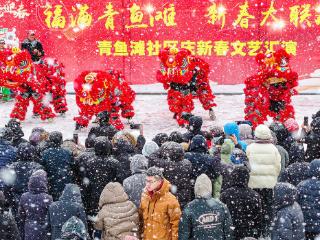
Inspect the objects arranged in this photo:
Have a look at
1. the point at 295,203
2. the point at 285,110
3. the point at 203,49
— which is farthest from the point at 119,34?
the point at 295,203

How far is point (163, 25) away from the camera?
733 inches

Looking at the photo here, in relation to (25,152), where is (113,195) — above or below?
below

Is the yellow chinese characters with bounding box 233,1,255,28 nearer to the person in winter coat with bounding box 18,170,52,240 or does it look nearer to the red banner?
the red banner

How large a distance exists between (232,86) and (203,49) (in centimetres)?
132

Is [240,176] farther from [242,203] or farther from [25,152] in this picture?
[25,152]

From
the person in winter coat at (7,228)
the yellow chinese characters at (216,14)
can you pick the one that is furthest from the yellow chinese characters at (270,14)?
the person in winter coat at (7,228)

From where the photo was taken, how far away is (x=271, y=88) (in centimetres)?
1272

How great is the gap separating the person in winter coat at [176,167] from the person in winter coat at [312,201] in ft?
3.75

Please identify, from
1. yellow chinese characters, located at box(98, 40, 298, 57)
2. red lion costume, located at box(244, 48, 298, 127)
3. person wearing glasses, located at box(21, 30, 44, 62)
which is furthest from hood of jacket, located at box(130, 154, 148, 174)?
yellow chinese characters, located at box(98, 40, 298, 57)

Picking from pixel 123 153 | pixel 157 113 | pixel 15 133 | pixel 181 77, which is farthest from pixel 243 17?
pixel 123 153

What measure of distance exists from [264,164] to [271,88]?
5432 millimetres

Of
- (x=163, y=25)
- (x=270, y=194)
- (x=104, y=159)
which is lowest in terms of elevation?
(x=270, y=194)

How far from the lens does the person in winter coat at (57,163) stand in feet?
24.3

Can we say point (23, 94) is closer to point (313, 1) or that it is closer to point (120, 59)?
point (120, 59)
